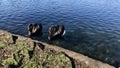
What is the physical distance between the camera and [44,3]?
4991cm

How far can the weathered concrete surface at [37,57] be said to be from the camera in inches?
669

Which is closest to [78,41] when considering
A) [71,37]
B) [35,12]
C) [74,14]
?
[71,37]

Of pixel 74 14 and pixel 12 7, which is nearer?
pixel 74 14

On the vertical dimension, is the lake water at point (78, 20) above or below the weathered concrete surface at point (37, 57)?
below

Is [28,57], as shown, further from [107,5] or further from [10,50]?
[107,5]

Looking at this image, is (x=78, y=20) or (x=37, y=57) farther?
(x=78, y=20)

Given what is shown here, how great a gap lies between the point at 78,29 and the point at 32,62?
16224 mm

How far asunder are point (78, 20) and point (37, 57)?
2013 centimetres

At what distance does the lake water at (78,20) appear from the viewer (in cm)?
2584

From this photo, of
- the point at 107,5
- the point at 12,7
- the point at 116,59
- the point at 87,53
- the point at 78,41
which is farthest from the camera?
the point at 107,5

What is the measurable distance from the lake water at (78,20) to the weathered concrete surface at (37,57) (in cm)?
594

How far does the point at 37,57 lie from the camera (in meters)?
18.1

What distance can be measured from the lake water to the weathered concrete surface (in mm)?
5941

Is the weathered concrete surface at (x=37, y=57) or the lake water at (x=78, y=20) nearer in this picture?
the weathered concrete surface at (x=37, y=57)
